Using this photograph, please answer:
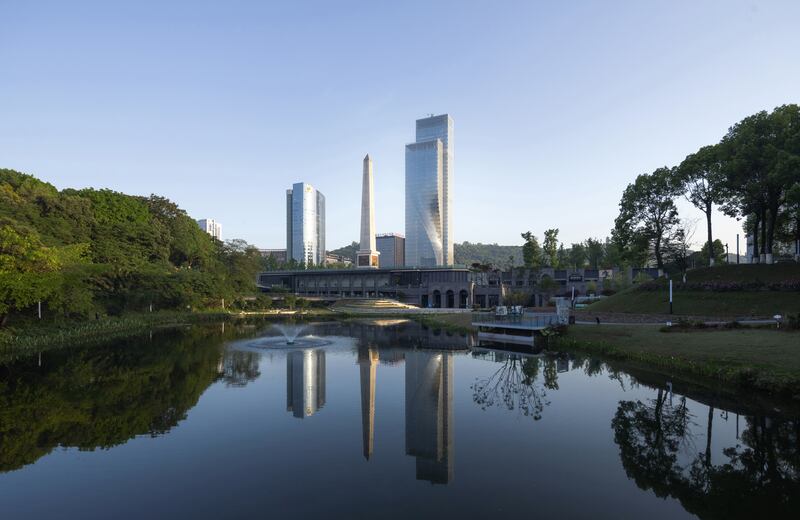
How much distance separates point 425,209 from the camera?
195250 millimetres

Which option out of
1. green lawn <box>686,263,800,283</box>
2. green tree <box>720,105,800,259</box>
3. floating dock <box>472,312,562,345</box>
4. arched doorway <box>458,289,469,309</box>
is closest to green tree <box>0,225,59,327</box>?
floating dock <box>472,312,562,345</box>

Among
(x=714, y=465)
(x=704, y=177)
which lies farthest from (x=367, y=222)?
(x=714, y=465)

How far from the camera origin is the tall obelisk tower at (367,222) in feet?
541

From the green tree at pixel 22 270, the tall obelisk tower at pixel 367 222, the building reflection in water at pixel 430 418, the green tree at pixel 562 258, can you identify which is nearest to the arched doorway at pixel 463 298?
the green tree at pixel 562 258

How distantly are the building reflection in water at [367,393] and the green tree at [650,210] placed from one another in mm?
41760

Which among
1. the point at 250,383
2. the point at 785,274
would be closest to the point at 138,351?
the point at 250,383

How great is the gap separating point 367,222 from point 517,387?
14423 centimetres

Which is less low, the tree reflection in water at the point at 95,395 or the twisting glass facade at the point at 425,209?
the twisting glass facade at the point at 425,209

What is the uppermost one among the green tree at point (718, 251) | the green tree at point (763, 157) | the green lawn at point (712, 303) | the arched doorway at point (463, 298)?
the green tree at point (763, 157)

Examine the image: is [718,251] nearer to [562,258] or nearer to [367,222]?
[562,258]

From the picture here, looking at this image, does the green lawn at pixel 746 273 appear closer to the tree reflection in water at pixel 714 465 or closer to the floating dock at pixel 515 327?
the floating dock at pixel 515 327

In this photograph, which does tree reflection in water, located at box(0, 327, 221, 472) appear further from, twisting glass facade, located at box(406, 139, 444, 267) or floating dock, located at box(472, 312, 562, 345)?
twisting glass facade, located at box(406, 139, 444, 267)

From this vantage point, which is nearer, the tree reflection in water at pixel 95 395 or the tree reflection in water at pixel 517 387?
the tree reflection in water at pixel 95 395

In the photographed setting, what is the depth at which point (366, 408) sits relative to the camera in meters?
21.1
